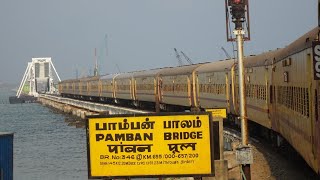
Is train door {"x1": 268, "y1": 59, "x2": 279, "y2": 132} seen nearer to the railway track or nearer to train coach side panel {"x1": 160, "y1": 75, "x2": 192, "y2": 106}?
the railway track

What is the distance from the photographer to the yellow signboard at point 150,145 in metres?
11.8

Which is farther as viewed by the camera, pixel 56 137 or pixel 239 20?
pixel 56 137

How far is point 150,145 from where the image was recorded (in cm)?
1195

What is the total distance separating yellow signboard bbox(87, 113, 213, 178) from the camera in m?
11.8

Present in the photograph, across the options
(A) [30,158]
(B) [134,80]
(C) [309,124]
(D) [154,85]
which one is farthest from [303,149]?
(B) [134,80]

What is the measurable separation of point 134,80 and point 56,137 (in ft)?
37.0

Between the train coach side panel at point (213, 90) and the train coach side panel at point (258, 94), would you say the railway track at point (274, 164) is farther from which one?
the train coach side panel at point (213, 90)

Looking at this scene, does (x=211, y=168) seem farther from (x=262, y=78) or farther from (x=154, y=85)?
(x=154, y=85)

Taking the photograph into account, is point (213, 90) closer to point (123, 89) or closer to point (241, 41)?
point (241, 41)

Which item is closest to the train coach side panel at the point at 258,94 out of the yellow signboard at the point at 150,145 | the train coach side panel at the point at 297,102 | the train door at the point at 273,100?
the train door at the point at 273,100

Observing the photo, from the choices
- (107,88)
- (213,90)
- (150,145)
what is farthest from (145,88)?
(150,145)

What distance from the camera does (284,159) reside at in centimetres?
2358

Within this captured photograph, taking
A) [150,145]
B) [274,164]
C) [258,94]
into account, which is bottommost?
Result: [274,164]

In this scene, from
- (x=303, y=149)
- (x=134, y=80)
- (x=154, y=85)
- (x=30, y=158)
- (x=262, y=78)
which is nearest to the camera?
(x=303, y=149)
